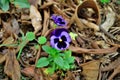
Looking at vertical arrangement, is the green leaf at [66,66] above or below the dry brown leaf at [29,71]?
above

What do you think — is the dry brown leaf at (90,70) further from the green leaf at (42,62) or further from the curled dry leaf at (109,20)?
the curled dry leaf at (109,20)

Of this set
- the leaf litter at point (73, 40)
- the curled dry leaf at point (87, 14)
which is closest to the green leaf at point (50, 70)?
the leaf litter at point (73, 40)

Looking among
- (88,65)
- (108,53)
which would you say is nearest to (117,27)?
(108,53)

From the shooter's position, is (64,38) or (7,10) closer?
(64,38)

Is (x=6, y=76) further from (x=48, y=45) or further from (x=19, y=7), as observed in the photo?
(x=19, y=7)

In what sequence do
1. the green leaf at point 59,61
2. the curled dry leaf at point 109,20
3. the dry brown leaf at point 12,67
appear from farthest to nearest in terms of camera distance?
the curled dry leaf at point 109,20 → the dry brown leaf at point 12,67 → the green leaf at point 59,61
